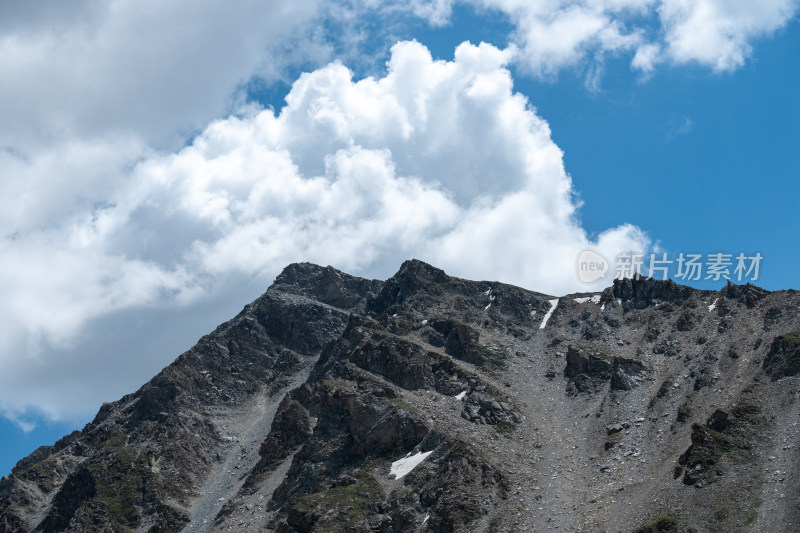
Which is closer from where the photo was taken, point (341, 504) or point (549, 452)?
point (341, 504)

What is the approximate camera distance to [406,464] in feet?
525

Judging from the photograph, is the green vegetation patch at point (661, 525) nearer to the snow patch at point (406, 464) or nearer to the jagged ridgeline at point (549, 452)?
the jagged ridgeline at point (549, 452)

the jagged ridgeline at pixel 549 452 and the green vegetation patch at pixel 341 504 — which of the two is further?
the green vegetation patch at pixel 341 504

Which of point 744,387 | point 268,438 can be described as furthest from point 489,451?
point 268,438

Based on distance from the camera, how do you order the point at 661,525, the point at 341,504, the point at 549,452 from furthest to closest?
1. the point at 549,452
2. the point at 341,504
3. the point at 661,525

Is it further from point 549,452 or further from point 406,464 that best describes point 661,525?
point 406,464

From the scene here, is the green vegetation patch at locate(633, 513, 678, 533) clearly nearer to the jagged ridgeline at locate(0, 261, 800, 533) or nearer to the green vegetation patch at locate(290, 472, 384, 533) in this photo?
the jagged ridgeline at locate(0, 261, 800, 533)

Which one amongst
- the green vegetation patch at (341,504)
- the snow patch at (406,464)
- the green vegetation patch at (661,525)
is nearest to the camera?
the green vegetation patch at (661,525)

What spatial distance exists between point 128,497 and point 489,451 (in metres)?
97.0

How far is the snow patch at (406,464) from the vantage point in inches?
6196

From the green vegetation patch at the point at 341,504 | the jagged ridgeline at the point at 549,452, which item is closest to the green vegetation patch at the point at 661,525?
the jagged ridgeline at the point at 549,452

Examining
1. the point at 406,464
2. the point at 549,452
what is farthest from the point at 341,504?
the point at 549,452

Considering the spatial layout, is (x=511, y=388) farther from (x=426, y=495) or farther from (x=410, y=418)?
(x=426, y=495)

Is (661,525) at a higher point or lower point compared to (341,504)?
lower
